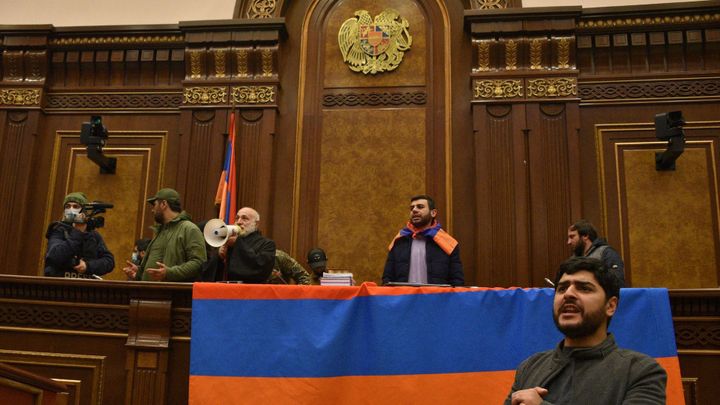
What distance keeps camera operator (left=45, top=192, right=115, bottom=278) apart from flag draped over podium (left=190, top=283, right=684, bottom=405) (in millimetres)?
1356

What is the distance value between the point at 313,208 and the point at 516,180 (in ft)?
6.08

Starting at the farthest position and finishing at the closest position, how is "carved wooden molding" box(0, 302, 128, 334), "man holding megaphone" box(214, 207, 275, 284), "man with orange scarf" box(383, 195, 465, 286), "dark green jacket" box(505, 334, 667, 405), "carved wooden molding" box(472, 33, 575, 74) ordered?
"carved wooden molding" box(472, 33, 575, 74)
"man with orange scarf" box(383, 195, 465, 286)
"man holding megaphone" box(214, 207, 275, 284)
"carved wooden molding" box(0, 302, 128, 334)
"dark green jacket" box(505, 334, 667, 405)

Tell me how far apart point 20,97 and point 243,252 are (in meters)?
3.91

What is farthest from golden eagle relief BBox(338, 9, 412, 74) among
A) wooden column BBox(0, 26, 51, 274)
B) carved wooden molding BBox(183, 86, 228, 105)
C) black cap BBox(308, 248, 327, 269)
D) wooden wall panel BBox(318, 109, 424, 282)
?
wooden column BBox(0, 26, 51, 274)

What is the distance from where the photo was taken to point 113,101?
6934mm

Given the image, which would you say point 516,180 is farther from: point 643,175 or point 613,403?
point 613,403

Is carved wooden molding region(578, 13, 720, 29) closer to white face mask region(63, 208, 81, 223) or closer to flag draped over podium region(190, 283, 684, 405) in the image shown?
flag draped over podium region(190, 283, 684, 405)

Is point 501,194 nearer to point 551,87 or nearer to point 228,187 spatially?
point 551,87

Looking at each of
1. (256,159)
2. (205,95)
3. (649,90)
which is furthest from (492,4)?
(205,95)

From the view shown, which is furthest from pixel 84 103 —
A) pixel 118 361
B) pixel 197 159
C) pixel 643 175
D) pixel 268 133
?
pixel 643 175

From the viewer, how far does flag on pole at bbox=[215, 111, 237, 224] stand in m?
6.18

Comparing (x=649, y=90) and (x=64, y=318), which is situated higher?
(x=649, y=90)

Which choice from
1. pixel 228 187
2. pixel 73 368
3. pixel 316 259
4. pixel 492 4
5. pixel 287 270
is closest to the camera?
pixel 73 368

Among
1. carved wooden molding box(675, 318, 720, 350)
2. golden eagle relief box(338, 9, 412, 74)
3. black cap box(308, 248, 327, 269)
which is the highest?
golden eagle relief box(338, 9, 412, 74)
